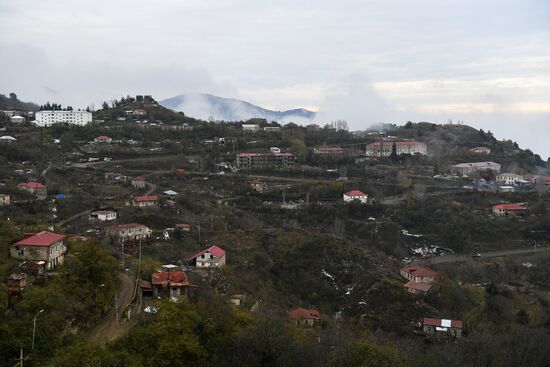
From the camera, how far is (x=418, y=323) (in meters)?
17.0

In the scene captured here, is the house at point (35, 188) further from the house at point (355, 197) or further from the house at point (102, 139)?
the house at point (355, 197)

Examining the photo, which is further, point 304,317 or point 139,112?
point 139,112

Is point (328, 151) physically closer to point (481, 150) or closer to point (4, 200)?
point (481, 150)

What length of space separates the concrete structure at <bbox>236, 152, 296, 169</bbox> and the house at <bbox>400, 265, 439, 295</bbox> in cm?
2031

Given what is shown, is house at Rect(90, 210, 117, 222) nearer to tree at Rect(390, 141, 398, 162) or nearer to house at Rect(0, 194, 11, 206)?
house at Rect(0, 194, 11, 206)

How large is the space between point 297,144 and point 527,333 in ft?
108

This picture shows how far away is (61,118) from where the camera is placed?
48562 mm

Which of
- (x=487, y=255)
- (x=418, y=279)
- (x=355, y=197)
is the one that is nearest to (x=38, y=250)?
(x=418, y=279)

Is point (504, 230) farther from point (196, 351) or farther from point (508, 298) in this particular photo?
point (196, 351)

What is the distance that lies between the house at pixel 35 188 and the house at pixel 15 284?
14716mm

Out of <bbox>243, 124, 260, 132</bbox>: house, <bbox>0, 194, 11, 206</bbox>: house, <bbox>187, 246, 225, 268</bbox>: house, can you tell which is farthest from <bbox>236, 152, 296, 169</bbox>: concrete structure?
<bbox>187, 246, 225, 268</bbox>: house

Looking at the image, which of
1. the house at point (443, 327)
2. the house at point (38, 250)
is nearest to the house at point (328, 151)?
the house at point (443, 327)

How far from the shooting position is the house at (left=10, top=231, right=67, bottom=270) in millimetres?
13109

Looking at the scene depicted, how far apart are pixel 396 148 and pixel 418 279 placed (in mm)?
29716
